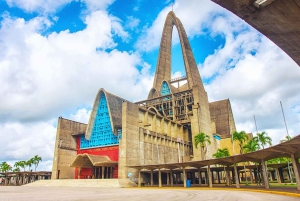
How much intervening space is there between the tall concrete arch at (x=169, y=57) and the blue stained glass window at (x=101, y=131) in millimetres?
28924

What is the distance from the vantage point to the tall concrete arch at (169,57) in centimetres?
7277

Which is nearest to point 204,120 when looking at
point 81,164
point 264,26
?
point 81,164

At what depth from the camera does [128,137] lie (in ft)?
132

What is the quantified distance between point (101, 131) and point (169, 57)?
160 feet

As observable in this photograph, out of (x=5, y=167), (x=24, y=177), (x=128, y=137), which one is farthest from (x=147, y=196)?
(x=5, y=167)

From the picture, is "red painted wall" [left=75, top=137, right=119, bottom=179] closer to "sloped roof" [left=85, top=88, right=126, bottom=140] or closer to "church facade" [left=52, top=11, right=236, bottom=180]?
"church facade" [left=52, top=11, right=236, bottom=180]

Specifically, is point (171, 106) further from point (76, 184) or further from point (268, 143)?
point (76, 184)

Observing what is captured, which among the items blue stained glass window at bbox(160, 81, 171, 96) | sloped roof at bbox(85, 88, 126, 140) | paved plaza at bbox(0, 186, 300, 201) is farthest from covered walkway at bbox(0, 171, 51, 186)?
paved plaza at bbox(0, 186, 300, 201)

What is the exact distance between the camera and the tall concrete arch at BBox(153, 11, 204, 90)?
72.8 metres

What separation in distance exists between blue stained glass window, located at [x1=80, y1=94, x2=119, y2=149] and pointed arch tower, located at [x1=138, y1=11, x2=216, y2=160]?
15930mm

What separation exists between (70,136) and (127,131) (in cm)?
1975

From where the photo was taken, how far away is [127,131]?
133 feet

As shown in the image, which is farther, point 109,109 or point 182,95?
point 182,95

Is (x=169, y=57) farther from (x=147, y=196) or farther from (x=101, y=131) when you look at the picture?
(x=147, y=196)
